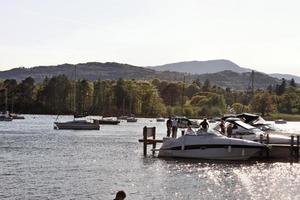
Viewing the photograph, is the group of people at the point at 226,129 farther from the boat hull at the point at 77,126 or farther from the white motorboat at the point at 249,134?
the boat hull at the point at 77,126

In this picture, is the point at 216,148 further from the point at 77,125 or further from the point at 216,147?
the point at 77,125

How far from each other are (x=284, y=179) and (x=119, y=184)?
42.3ft

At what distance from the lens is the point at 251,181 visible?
46188 millimetres

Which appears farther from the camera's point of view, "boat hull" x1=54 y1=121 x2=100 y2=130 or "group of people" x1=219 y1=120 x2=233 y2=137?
"boat hull" x1=54 y1=121 x2=100 y2=130

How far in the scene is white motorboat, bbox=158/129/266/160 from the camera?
5597 centimetres

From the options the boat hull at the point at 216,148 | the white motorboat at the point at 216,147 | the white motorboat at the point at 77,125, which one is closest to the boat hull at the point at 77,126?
the white motorboat at the point at 77,125

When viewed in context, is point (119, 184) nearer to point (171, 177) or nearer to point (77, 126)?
point (171, 177)

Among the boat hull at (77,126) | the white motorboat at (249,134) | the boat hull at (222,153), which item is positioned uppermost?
the white motorboat at (249,134)

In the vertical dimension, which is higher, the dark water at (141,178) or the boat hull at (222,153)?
the boat hull at (222,153)

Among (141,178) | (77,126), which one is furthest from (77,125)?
(141,178)

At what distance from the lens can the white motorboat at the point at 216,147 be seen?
56.0 meters

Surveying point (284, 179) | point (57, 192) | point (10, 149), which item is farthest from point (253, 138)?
point (10, 149)

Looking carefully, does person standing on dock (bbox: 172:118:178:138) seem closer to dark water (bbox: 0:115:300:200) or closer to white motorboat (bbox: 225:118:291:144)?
dark water (bbox: 0:115:300:200)

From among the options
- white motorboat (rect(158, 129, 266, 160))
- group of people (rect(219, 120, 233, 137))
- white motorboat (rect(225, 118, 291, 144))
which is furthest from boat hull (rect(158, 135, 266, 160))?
group of people (rect(219, 120, 233, 137))
